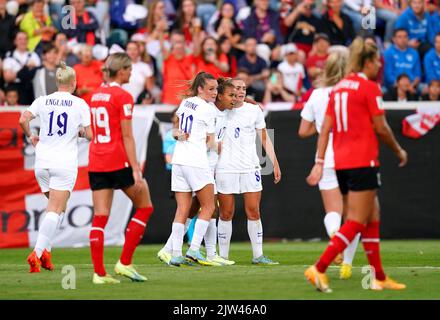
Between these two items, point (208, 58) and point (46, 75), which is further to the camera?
point (208, 58)

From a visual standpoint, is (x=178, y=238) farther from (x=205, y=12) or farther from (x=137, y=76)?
(x=205, y=12)

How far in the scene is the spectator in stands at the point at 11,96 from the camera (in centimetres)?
1867

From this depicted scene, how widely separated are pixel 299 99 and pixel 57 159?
8.68m

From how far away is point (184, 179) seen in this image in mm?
12906

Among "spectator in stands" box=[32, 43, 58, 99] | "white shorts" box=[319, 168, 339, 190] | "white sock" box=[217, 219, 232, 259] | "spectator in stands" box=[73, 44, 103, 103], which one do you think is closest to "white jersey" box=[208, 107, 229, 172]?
"white sock" box=[217, 219, 232, 259]

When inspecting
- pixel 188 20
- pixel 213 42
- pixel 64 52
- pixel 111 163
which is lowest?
pixel 111 163

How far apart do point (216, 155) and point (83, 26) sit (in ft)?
23.6

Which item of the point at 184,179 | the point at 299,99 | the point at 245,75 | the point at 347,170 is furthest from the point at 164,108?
the point at 347,170

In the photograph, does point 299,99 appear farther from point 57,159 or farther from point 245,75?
point 57,159

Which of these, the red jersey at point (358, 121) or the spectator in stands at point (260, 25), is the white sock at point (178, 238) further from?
the spectator in stands at point (260, 25)

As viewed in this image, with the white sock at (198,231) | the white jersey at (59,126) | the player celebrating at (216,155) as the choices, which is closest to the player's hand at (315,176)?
the white sock at (198,231)

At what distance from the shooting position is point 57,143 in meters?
12.5

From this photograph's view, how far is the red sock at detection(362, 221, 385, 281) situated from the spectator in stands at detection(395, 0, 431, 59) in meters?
11.7

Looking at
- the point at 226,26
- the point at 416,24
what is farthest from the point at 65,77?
the point at 416,24
